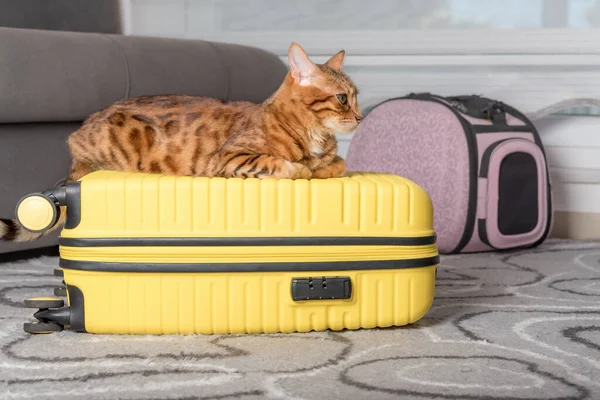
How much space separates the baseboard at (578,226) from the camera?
286 cm

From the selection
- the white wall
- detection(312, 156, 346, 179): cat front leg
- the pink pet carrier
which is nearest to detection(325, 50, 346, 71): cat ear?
detection(312, 156, 346, 179): cat front leg

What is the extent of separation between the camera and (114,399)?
1.07 meters

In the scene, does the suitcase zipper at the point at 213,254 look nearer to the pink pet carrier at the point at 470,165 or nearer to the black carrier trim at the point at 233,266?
the black carrier trim at the point at 233,266

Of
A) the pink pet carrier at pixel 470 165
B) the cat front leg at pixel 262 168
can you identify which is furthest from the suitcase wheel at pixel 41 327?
the pink pet carrier at pixel 470 165

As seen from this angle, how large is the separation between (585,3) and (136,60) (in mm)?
1523

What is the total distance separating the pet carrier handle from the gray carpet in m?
0.19

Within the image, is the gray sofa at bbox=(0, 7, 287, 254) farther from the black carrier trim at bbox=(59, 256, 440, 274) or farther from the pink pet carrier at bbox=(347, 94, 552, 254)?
the black carrier trim at bbox=(59, 256, 440, 274)

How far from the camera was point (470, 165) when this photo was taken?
2.35m

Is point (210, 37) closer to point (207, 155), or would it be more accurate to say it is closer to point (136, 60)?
point (136, 60)

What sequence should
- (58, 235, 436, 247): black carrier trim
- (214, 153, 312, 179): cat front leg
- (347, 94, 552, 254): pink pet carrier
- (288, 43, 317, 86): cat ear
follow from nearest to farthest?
(58, 235, 436, 247): black carrier trim
(214, 153, 312, 179): cat front leg
(288, 43, 317, 86): cat ear
(347, 94, 552, 254): pink pet carrier

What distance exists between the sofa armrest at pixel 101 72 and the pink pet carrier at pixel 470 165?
492mm

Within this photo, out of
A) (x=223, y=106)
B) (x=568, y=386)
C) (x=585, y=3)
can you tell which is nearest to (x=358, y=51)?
(x=585, y=3)

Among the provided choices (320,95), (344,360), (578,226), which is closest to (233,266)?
(344,360)

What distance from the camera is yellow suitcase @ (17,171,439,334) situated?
1.35 metres
